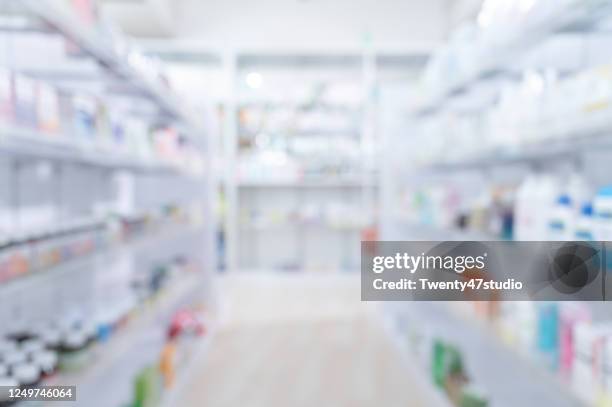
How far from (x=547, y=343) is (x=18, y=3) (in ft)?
4.79

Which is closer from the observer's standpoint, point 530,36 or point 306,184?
point 530,36

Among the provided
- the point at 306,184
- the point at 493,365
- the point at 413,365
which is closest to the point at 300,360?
the point at 413,365

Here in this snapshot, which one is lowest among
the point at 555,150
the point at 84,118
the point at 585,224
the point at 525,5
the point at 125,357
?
the point at 125,357

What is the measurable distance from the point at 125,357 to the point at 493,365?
1.66 meters

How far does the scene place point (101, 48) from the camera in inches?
49.0

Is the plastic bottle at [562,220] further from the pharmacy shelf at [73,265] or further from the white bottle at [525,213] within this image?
the pharmacy shelf at [73,265]

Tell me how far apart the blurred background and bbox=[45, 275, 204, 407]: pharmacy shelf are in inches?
0.4

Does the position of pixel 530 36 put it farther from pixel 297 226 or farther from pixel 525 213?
pixel 297 226

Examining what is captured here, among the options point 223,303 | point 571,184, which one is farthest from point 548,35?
point 223,303

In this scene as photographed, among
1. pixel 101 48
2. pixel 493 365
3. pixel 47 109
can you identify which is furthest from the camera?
pixel 493 365

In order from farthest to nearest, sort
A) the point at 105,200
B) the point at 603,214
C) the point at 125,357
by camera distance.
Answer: the point at 105,200 < the point at 125,357 < the point at 603,214

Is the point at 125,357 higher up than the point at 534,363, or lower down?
lower down

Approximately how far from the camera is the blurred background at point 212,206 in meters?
1.03

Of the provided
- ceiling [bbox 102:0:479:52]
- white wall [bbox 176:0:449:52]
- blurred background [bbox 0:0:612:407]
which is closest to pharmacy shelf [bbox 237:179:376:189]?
blurred background [bbox 0:0:612:407]
